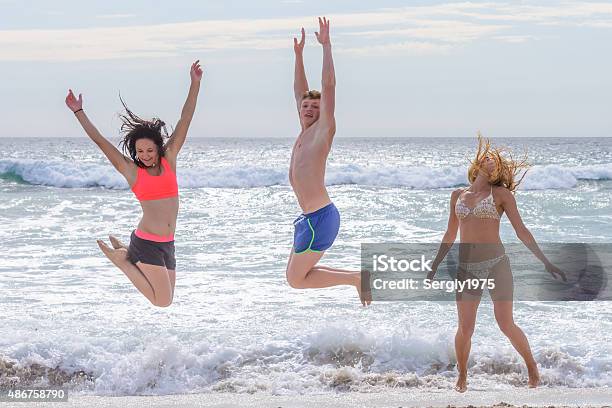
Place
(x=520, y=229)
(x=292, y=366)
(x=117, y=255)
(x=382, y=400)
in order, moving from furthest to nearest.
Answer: (x=292, y=366), (x=382, y=400), (x=117, y=255), (x=520, y=229)

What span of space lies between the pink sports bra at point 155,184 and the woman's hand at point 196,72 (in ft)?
1.90

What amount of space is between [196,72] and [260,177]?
24.8 meters

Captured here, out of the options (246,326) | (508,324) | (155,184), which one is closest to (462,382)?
(508,324)

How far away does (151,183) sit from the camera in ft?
19.9

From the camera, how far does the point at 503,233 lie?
1603cm

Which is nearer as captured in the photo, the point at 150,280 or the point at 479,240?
the point at 479,240

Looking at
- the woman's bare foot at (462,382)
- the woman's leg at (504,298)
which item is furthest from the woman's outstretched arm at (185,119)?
the woman's bare foot at (462,382)

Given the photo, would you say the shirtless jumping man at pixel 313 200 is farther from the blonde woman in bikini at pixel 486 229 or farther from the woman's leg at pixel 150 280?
the woman's leg at pixel 150 280

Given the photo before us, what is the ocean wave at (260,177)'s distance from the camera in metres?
29.8

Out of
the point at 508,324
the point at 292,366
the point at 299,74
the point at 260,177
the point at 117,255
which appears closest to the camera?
the point at 508,324

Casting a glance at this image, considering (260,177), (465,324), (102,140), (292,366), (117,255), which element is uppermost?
(102,140)

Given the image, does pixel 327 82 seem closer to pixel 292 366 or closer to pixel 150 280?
pixel 150 280

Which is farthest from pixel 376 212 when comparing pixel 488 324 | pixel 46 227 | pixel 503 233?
pixel 488 324

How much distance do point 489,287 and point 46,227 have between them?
12702 mm
